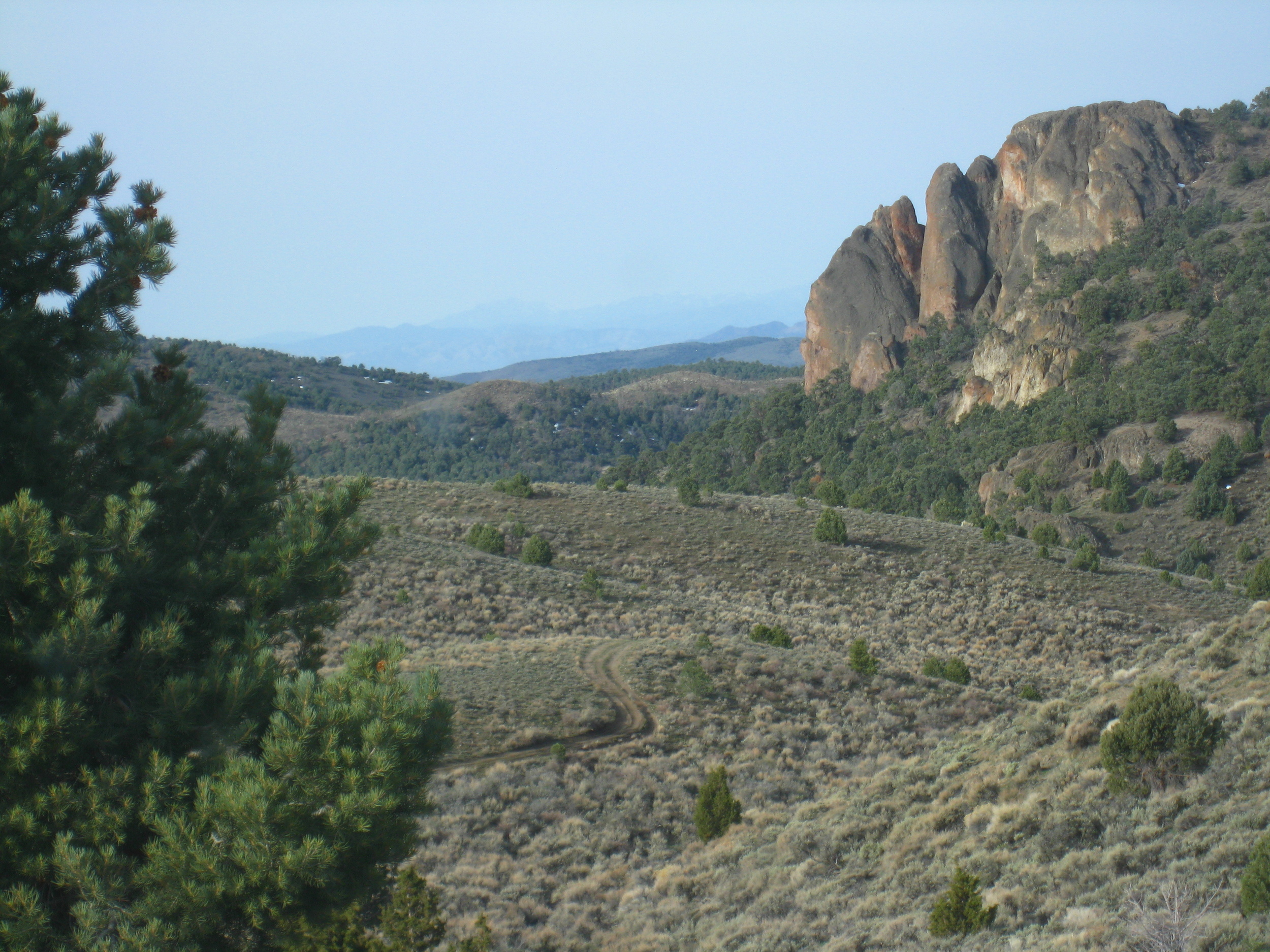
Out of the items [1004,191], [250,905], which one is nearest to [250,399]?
[250,905]

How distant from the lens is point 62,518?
20.0 feet

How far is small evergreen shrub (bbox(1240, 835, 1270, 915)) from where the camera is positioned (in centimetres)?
661

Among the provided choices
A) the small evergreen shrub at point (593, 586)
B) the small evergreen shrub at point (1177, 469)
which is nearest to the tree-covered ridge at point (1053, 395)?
the small evergreen shrub at point (1177, 469)

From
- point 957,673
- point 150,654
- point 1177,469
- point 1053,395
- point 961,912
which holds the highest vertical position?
point 150,654

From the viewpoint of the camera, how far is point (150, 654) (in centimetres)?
638

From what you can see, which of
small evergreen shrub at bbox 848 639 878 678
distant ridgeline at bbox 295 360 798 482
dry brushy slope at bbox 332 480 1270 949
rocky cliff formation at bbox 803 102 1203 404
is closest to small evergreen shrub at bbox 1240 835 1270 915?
dry brushy slope at bbox 332 480 1270 949

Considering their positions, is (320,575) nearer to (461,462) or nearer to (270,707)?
(270,707)

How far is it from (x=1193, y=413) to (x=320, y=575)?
195 feet

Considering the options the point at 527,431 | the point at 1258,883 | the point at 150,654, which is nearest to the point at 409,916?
the point at 150,654

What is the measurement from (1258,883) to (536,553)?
1048 inches

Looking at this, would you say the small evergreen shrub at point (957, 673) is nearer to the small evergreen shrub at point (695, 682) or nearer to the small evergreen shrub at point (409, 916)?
the small evergreen shrub at point (695, 682)

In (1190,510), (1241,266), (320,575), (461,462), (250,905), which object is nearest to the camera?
(250,905)

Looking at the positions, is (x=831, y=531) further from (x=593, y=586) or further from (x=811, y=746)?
(x=811, y=746)

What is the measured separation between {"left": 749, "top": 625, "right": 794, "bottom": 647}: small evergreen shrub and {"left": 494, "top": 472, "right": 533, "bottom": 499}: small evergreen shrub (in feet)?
59.6
